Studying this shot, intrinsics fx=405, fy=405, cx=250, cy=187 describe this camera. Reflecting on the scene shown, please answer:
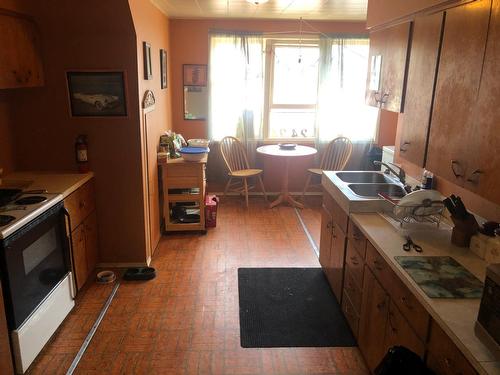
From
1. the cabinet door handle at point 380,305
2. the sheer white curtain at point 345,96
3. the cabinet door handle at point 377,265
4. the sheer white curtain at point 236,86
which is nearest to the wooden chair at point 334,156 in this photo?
the sheer white curtain at point 345,96

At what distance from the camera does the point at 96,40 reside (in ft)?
10.6

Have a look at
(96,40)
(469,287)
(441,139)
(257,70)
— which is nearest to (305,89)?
(257,70)

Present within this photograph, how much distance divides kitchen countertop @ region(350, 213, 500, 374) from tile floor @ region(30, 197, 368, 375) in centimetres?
85

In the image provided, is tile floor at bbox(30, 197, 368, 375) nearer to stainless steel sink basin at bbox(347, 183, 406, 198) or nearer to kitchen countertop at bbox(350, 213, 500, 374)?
kitchen countertop at bbox(350, 213, 500, 374)

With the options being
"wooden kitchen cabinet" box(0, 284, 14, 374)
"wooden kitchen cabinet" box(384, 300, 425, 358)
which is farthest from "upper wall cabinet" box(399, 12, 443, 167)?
"wooden kitchen cabinet" box(0, 284, 14, 374)

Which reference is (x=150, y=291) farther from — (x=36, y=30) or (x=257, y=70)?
(x=257, y=70)

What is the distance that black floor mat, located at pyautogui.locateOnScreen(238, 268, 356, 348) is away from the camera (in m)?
2.74

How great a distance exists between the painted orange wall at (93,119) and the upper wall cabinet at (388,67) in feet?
6.12

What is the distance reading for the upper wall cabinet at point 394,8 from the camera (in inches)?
79.8

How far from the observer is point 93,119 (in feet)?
11.0

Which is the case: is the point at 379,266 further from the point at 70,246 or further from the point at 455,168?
the point at 70,246

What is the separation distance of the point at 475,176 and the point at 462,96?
369 millimetres

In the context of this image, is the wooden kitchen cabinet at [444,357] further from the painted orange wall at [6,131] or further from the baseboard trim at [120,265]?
the painted orange wall at [6,131]

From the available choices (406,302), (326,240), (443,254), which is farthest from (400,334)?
(326,240)
